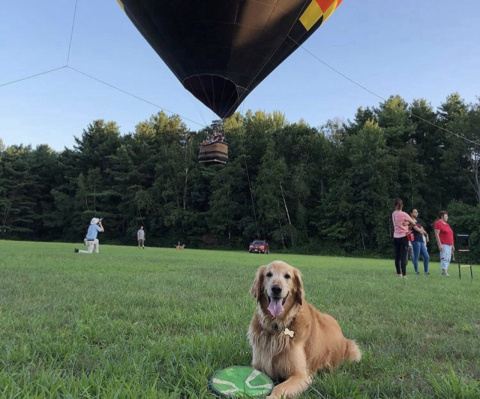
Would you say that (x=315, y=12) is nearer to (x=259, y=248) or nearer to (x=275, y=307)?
(x=275, y=307)

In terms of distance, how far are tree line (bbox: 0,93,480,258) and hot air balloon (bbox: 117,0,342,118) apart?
2603 cm

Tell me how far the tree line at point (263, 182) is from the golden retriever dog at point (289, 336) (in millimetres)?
33956

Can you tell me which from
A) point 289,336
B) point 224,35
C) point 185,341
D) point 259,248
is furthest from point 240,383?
point 259,248

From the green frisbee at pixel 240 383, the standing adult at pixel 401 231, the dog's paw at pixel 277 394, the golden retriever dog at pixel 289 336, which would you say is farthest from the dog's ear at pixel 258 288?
the standing adult at pixel 401 231

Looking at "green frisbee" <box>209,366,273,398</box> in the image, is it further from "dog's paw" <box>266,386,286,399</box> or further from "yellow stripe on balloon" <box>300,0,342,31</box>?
"yellow stripe on balloon" <box>300,0,342,31</box>

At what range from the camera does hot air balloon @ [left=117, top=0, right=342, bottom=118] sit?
11164 mm

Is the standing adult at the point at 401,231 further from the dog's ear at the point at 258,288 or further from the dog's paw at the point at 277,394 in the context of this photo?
the dog's paw at the point at 277,394

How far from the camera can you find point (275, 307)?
8.20 ft

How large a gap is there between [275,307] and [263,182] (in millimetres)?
40328

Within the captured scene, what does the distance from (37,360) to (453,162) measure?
1639 inches

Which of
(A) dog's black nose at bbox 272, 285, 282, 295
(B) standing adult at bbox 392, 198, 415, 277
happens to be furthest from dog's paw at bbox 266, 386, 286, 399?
(B) standing adult at bbox 392, 198, 415, 277

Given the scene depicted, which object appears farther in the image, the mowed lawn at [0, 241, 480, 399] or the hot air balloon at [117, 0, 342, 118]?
the hot air balloon at [117, 0, 342, 118]

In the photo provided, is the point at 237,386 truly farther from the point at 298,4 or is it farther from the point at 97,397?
the point at 298,4

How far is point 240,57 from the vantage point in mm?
12211
